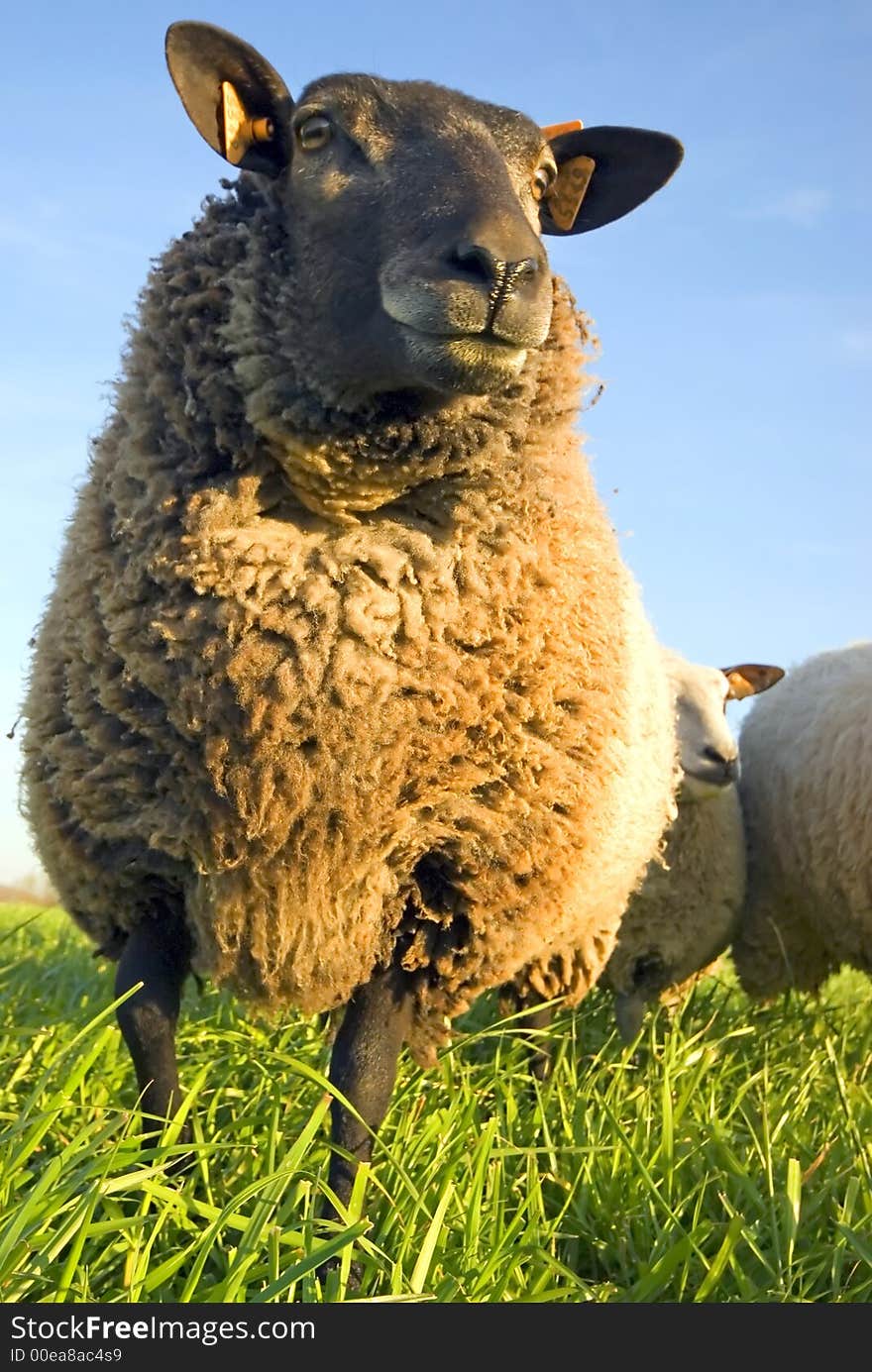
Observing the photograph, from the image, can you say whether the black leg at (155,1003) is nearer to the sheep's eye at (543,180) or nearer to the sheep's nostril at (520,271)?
the sheep's nostril at (520,271)

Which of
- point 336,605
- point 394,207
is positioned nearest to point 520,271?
point 394,207

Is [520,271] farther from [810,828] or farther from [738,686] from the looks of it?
[738,686]

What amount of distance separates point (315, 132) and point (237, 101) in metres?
0.24

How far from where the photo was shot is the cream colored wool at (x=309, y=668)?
106 inches

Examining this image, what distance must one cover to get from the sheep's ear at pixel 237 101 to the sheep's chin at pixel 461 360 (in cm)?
73

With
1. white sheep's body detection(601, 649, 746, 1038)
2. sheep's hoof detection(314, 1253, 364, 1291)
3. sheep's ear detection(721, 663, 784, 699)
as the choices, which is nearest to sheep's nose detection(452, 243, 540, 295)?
sheep's hoof detection(314, 1253, 364, 1291)

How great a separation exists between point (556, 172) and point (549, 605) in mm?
1210

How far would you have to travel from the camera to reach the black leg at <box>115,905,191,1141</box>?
113 inches

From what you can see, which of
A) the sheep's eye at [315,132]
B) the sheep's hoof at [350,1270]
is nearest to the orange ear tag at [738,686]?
the sheep's eye at [315,132]

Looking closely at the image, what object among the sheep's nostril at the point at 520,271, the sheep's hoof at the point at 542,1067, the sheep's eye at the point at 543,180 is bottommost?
the sheep's hoof at the point at 542,1067

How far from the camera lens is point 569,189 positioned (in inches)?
137
